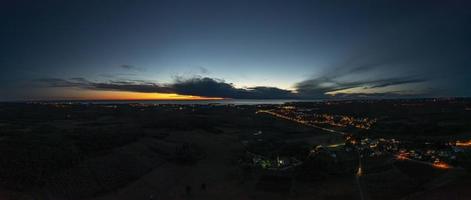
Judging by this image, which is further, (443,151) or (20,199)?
(443,151)

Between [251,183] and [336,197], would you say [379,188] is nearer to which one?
[336,197]

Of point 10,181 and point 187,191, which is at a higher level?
point 10,181

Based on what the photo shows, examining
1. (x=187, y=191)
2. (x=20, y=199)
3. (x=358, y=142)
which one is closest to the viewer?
(x=20, y=199)

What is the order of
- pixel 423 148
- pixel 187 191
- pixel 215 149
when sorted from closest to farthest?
pixel 187 191, pixel 423 148, pixel 215 149

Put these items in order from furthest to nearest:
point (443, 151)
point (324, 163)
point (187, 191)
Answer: point (443, 151), point (324, 163), point (187, 191)

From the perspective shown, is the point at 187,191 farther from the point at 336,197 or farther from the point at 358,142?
the point at 358,142

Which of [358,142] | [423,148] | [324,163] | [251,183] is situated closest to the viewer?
[251,183]

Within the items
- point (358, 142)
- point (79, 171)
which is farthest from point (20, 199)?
point (358, 142)

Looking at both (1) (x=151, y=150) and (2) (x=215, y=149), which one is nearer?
(1) (x=151, y=150)

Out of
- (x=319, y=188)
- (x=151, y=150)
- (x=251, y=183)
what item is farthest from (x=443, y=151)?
(x=151, y=150)
